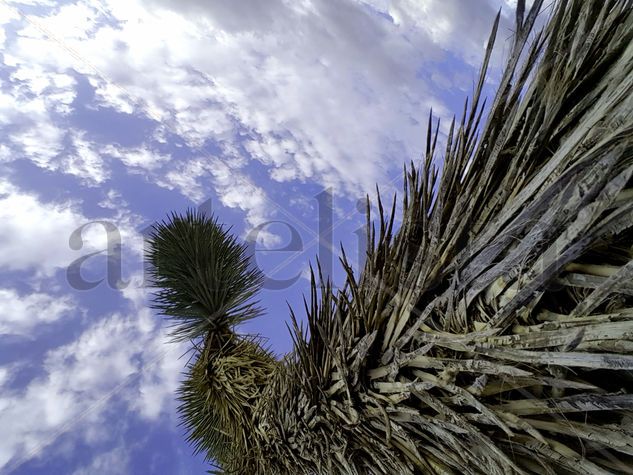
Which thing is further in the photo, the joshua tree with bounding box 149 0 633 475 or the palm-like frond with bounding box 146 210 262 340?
the palm-like frond with bounding box 146 210 262 340

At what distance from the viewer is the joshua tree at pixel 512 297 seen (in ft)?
3.04

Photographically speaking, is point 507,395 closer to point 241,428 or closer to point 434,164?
point 434,164

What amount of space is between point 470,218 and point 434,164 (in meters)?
0.38

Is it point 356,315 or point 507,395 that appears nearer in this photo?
point 507,395

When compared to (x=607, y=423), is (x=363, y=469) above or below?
above

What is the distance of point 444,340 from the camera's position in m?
1.28

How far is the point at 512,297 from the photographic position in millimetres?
1101

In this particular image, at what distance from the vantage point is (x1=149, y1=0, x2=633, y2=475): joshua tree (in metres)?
0.93

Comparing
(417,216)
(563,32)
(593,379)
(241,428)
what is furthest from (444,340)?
(241,428)

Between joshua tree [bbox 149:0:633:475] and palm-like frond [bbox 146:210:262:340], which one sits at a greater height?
palm-like frond [bbox 146:210:262:340]

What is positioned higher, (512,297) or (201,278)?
(201,278)

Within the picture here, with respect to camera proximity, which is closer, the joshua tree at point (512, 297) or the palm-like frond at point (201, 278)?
the joshua tree at point (512, 297)

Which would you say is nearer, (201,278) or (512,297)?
(512,297)

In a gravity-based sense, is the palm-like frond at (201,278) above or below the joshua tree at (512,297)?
above
